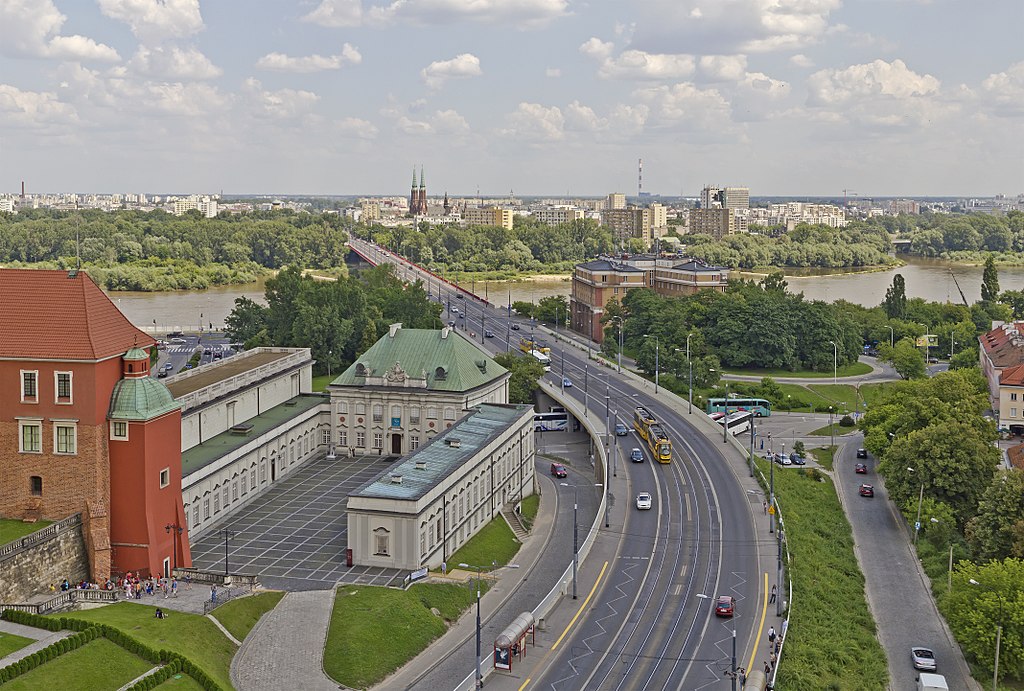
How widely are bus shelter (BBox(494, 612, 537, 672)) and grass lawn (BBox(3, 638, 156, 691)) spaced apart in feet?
43.8

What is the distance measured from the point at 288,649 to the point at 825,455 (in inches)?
2150

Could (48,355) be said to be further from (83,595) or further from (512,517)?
(512,517)

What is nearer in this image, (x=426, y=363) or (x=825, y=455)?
(x=426, y=363)

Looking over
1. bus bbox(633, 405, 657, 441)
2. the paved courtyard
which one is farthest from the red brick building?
bus bbox(633, 405, 657, 441)

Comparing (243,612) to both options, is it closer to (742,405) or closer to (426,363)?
(426,363)

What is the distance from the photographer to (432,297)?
17625 cm

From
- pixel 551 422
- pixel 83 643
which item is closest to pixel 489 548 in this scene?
pixel 83 643

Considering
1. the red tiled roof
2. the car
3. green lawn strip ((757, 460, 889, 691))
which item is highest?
the red tiled roof

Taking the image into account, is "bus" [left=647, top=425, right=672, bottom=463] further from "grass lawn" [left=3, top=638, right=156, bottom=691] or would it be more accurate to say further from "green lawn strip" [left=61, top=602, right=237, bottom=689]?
"grass lawn" [left=3, top=638, right=156, bottom=691]

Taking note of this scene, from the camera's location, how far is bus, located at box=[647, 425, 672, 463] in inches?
3063

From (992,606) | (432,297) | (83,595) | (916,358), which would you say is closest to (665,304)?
(916,358)

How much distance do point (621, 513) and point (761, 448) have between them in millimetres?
26153

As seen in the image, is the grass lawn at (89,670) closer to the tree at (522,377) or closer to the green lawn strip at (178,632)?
the green lawn strip at (178,632)

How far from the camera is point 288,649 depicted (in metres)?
45.8
